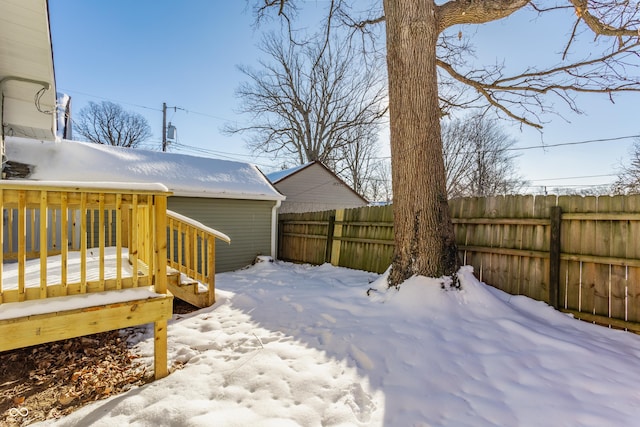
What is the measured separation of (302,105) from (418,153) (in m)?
16.3

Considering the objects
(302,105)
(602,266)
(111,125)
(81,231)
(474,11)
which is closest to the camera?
(81,231)

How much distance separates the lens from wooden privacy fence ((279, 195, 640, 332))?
10.3 ft

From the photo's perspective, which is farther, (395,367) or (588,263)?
(588,263)

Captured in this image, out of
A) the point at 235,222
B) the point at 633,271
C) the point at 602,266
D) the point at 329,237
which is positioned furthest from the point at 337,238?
the point at 633,271

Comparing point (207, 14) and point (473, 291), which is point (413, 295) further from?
point (207, 14)

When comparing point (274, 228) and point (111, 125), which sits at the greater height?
point (111, 125)

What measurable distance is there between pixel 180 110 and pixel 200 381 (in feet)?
59.2

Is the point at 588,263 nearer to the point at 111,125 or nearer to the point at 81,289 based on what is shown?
the point at 81,289

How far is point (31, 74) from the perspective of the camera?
3.79 metres

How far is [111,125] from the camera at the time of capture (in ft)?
79.3

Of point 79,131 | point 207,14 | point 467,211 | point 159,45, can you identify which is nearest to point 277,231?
point 467,211

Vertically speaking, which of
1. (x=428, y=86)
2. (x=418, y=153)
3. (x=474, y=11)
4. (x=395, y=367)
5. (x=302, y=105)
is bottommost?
(x=395, y=367)

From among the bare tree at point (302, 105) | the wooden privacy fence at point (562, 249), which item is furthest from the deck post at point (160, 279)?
the bare tree at point (302, 105)

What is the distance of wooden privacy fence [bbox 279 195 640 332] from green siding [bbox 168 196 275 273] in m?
5.43
